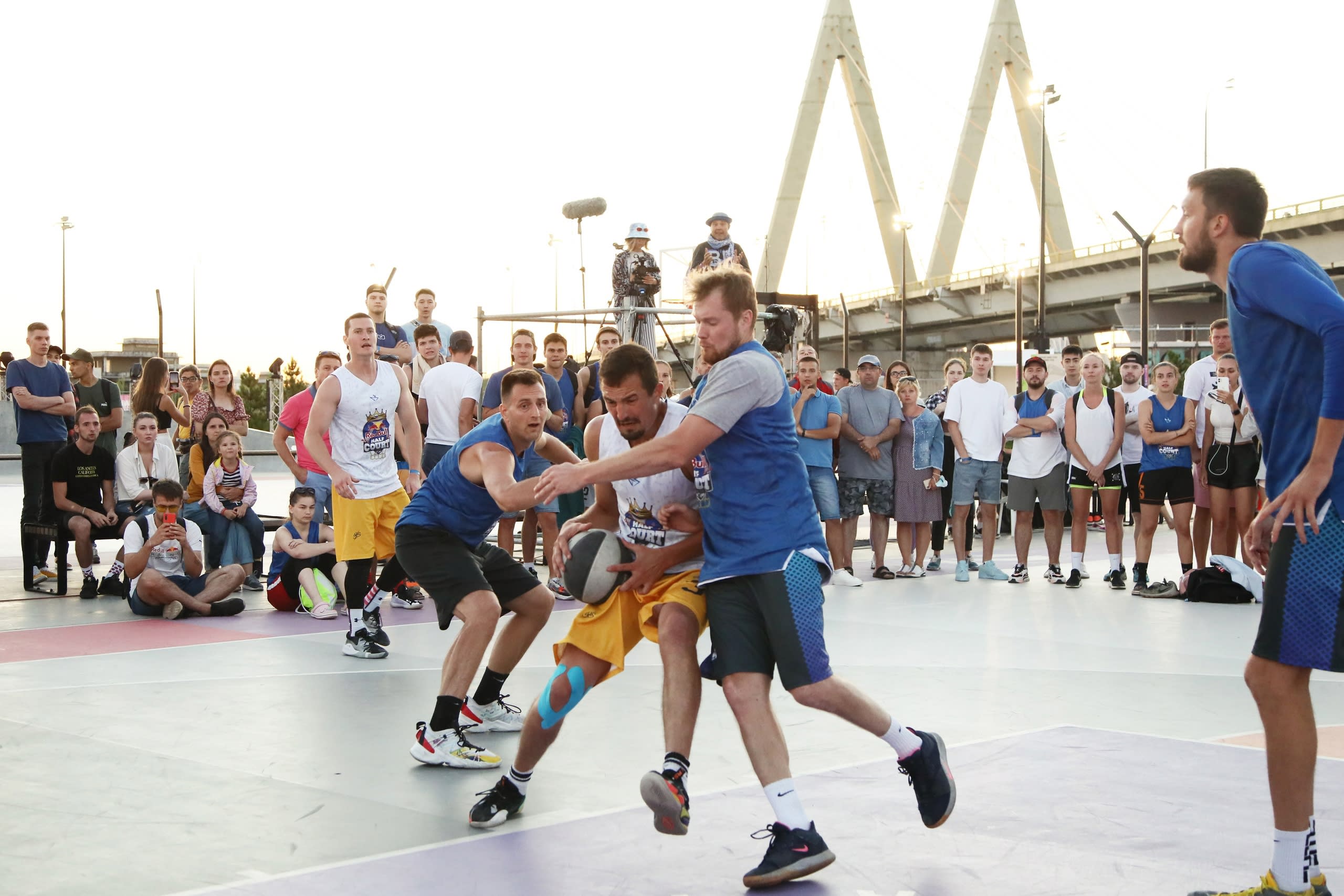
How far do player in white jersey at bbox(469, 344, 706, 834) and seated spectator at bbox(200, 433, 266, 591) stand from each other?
6654 millimetres

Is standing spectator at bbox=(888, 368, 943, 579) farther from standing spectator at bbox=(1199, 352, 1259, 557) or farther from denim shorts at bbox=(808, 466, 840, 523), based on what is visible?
standing spectator at bbox=(1199, 352, 1259, 557)

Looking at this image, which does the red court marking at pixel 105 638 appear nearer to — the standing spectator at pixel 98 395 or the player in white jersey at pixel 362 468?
the player in white jersey at pixel 362 468

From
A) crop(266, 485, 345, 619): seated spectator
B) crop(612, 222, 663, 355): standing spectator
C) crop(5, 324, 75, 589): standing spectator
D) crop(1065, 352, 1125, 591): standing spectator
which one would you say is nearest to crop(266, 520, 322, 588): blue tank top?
crop(266, 485, 345, 619): seated spectator


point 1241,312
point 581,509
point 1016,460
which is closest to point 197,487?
point 581,509

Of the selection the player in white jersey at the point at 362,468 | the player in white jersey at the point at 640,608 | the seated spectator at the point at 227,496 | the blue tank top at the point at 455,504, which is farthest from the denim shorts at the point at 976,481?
the player in white jersey at the point at 640,608

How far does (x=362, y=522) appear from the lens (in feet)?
24.5

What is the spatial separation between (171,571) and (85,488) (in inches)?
69.6

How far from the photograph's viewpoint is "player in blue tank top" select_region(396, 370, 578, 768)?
5039 millimetres

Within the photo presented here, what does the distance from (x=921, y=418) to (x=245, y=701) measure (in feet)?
23.3

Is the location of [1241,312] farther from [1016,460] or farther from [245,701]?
[1016,460]

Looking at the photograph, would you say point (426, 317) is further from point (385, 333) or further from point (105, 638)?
point (105, 638)

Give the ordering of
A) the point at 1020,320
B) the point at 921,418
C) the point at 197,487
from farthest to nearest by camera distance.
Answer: the point at 1020,320, the point at 921,418, the point at 197,487

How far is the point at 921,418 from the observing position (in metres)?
11.6

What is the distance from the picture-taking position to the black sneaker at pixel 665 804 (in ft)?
11.8
